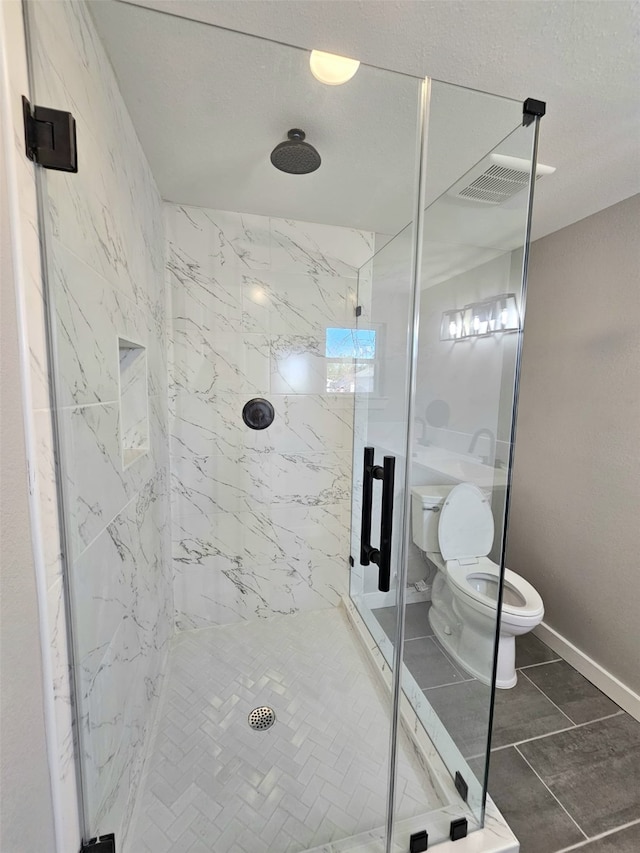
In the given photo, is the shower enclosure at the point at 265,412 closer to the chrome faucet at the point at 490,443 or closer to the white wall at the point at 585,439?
the chrome faucet at the point at 490,443

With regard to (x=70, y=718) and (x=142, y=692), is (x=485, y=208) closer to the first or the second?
(x=70, y=718)

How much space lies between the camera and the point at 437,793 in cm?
121

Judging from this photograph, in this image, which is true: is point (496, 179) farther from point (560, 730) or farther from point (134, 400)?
point (560, 730)

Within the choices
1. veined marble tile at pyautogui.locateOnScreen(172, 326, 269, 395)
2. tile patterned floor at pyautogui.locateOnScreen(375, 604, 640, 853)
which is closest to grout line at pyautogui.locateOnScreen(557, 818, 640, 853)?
tile patterned floor at pyautogui.locateOnScreen(375, 604, 640, 853)

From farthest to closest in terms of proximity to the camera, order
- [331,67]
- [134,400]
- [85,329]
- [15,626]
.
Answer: [134,400], [331,67], [85,329], [15,626]

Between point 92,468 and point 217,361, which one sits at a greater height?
point 217,361

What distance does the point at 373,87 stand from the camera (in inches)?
42.9

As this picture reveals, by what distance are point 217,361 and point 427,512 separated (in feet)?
4.69

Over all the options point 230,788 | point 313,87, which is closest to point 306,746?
point 230,788

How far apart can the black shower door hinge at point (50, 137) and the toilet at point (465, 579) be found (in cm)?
177

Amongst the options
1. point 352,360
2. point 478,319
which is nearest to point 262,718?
point 352,360

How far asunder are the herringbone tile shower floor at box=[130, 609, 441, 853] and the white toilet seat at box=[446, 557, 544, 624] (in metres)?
0.64

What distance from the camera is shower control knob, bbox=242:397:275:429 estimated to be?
200 centimetres

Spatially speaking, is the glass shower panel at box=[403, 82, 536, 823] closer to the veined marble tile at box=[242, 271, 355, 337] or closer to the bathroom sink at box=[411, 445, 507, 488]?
the bathroom sink at box=[411, 445, 507, 488]
